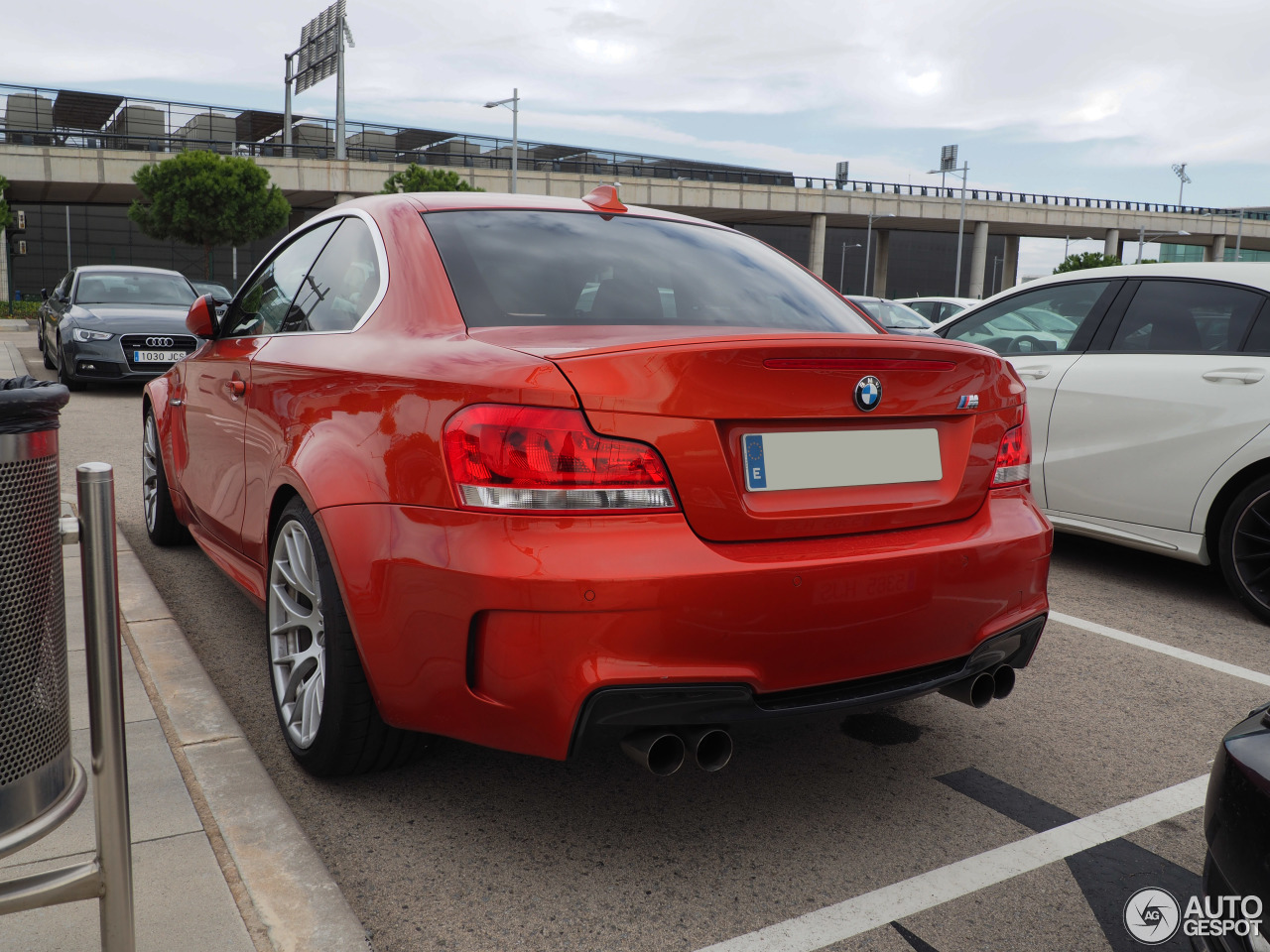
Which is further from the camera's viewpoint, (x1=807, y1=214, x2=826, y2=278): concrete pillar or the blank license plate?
(x1=807, y1=214, x2=826, y2=278): concrete pillar

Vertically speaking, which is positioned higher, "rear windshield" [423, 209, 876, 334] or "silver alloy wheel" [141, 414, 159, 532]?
"rear windshield" [423, 209, 876, 334]

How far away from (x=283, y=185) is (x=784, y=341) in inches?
2147

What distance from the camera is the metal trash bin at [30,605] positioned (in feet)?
5.25

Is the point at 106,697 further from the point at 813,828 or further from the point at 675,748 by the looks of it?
the point at 813,828

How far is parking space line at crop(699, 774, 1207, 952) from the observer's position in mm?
2172

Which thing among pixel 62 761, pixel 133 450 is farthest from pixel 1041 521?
pixel 133 450

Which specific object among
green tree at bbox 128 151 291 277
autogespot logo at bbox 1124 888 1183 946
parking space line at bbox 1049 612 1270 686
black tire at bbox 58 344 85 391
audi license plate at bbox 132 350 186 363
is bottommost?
parking space line at bbox 1049 612 1270 686

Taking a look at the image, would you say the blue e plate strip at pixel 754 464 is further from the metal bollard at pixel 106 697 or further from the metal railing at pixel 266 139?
the metal railing at pixel 266 139

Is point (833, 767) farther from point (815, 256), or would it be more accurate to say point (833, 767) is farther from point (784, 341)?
point (815, 256)

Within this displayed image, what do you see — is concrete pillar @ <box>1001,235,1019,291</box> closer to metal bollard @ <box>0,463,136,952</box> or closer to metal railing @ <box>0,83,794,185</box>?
metal railing @ <box>0,83,794,185</box>

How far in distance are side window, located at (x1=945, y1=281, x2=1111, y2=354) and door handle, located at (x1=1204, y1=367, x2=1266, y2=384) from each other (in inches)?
32.8

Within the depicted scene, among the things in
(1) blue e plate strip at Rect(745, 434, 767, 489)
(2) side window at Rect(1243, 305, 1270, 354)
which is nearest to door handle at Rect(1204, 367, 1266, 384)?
(2) side window at Rect(1243, 305, 1270, 354)

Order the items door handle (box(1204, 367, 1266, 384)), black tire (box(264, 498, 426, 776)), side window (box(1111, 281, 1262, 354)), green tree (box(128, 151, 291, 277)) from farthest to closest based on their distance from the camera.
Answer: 1. green tree (box(128, 151, 291, 277))
2. side window (box(1111, 281, 1262, 354))
3. door handle (box(1204, 367, 1266, 384))
4. black tire (box(264, 498, 426, 776))

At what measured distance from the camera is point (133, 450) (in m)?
8.30
